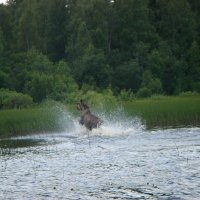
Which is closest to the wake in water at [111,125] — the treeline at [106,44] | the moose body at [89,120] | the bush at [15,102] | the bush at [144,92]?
the moose body at [89,120]

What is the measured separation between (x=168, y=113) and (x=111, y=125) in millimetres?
4195

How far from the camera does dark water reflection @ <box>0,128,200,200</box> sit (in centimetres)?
1330

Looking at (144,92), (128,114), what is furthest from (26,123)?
(144,92)

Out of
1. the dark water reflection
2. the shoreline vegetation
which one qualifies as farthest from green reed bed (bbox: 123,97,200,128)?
the dark water reflection

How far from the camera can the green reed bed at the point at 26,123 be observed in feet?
98.3

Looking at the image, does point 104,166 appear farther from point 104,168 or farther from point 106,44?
point 106,44

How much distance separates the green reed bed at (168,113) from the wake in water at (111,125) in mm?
659

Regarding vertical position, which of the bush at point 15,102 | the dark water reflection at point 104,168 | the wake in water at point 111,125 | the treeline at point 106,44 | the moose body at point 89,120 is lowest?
the dark water reflection at point 104,168

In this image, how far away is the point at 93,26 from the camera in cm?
7025

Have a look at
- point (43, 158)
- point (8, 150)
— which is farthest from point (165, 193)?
point (8, 150)

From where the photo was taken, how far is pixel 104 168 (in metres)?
16.5

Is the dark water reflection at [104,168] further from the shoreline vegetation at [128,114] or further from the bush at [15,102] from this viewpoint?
the bush at [15,102]

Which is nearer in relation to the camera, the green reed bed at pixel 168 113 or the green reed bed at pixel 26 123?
the green reed bed at pixel 26 123

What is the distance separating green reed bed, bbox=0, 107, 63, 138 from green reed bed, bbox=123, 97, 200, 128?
15.4 feet
